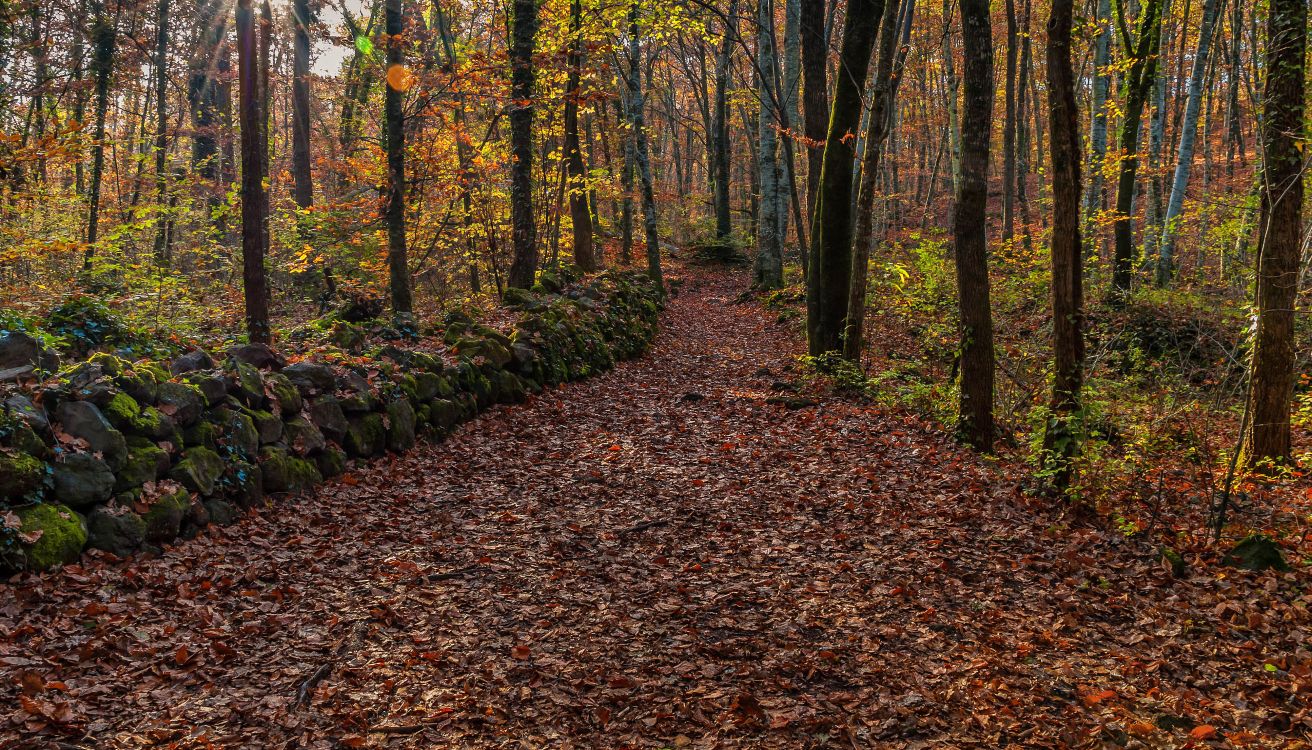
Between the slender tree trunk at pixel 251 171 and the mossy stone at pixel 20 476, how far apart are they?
4681mm

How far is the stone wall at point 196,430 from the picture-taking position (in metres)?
4.44

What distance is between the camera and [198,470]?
5.41 m

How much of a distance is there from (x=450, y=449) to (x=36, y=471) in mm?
4062

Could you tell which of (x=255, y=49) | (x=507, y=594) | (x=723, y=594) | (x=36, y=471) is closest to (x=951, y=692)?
(x=723, y=594)

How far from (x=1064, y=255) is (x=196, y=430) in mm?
7202

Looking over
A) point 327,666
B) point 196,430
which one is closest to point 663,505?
point 327,666

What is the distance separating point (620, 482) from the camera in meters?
7.28

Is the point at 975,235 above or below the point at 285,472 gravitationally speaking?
above

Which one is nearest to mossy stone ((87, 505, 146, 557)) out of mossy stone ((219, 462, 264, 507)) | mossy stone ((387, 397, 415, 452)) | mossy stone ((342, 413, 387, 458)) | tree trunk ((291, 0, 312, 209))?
mossy stone ((219, 462, 264, 507))

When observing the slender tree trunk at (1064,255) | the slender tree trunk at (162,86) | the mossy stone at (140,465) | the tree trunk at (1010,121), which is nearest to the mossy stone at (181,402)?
the mossy stone at (140,465)

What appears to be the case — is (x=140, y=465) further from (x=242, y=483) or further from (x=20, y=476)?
(x=242, y=483)

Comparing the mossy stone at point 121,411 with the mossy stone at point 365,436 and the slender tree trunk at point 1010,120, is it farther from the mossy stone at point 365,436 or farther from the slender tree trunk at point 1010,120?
the slender tree trunk at point 1010,120

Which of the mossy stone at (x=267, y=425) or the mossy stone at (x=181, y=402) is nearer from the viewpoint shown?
the mossy stone at (x=181, y=402)

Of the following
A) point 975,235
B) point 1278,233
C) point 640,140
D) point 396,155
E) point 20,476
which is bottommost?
point 20,476
